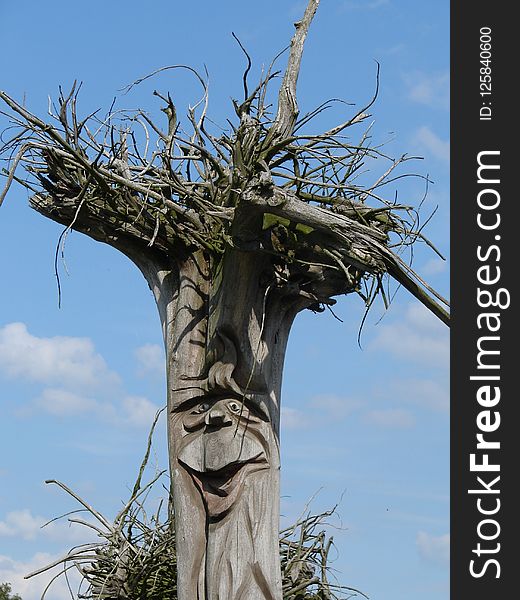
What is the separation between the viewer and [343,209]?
15.9ft

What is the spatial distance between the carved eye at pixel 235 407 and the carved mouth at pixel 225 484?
26 centimetres

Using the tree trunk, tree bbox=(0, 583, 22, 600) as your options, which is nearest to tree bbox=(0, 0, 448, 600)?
the tree trunk

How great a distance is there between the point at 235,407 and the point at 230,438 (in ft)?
0.54

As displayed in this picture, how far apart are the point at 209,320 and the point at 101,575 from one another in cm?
193

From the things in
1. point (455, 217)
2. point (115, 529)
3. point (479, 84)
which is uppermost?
point (479, 84)

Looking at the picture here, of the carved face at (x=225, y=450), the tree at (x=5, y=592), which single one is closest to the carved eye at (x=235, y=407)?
the carved face at (x=225, y=450)

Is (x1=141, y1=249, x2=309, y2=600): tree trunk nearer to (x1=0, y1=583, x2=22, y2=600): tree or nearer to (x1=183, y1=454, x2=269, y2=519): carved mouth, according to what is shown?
(x1=183, y1=454, x2=269, y2=519): carved mouth

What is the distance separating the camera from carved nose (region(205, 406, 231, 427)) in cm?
478

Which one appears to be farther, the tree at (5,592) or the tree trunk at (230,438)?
the tree at (5,592)

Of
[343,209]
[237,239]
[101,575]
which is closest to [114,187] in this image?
[237,239]

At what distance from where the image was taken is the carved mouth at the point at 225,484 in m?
4.77

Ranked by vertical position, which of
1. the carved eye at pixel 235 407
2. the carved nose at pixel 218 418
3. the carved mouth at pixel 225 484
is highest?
the carved eye at pixel 235 407

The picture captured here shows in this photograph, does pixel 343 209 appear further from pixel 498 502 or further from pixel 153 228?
pixel 498 502

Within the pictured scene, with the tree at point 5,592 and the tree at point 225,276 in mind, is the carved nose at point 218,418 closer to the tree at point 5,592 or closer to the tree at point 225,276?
the tree at point 225,276
